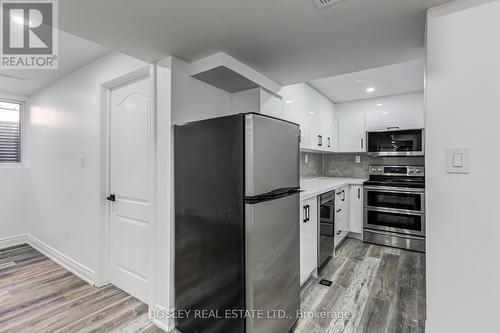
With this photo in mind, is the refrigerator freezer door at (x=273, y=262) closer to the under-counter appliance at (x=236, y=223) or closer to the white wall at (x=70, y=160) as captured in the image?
the under-counter appliance at (x=236, y=223)

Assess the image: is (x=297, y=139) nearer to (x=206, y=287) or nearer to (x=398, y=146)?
(x=206, y=287)

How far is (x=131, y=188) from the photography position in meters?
2.20

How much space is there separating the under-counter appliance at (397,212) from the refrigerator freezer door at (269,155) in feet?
7.98

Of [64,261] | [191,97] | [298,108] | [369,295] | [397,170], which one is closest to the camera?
[191,97]

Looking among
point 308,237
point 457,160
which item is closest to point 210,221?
point 308,237

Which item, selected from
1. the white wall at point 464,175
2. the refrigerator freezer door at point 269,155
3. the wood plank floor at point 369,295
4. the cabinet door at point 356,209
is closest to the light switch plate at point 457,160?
the white wall at point 464,175

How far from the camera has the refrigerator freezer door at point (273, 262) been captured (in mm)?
1381

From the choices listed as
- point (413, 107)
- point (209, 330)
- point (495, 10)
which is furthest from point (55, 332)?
point (413, 107)

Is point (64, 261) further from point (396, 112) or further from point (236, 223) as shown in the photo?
point (396, 112)

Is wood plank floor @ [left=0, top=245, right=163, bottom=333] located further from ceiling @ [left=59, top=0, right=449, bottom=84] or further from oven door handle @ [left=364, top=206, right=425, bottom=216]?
oven door handle @ [left=364, top=206, right=425, bottom=216]

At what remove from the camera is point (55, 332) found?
179cm

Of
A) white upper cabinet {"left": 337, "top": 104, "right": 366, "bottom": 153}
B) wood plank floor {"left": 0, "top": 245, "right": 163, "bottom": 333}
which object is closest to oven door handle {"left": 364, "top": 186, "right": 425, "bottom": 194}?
white upper cabinet {"left": 337, "top": 104, "right": 366, "bottom": 153}

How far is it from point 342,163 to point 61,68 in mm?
4593

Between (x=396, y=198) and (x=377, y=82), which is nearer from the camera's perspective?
(x=377, y=82)
